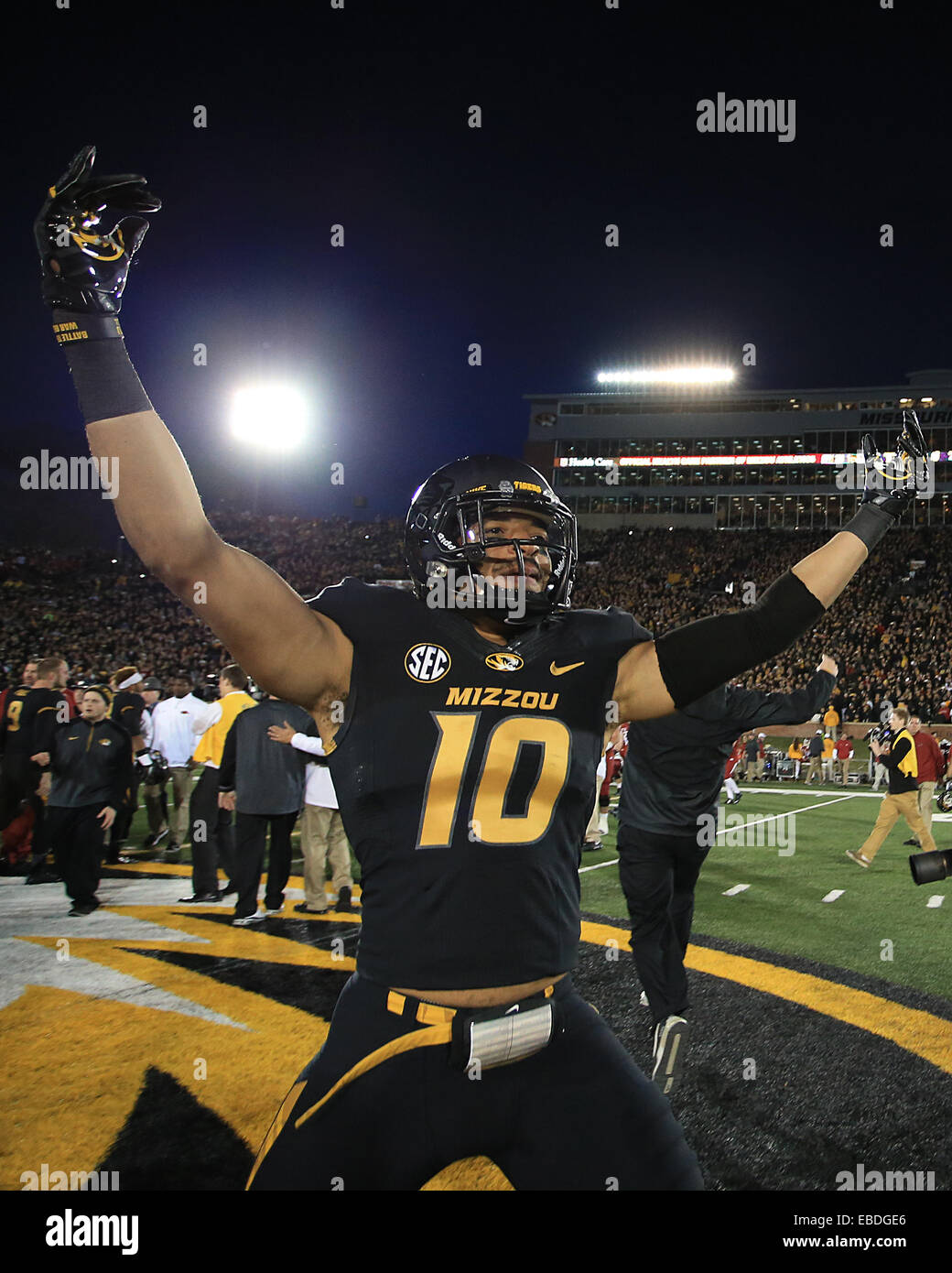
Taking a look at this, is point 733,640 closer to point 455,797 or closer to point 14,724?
point 455,797

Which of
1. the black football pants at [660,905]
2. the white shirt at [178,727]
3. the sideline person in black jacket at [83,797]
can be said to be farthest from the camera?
the white shirt at [178,727]

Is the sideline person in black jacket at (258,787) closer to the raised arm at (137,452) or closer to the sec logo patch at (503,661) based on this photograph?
the sec logo patch at (503,661)

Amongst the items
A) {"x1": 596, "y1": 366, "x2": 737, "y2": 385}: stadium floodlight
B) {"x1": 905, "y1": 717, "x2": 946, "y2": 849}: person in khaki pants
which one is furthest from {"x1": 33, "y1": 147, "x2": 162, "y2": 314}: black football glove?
{"x1": 596, "y1": 366, "x2": 737, "y2": 385}: stadium floodlight

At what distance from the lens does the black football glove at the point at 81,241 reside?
1746mm

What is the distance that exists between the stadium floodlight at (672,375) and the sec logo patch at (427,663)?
5262 cm

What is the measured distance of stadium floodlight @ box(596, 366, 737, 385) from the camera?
166 feet

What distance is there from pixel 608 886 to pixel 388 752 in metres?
6.78

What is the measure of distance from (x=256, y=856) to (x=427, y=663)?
17.2ft

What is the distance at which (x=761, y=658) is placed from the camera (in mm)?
1986

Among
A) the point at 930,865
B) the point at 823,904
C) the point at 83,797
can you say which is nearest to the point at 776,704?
the point at 930,865

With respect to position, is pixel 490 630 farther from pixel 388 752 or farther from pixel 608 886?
pixel 608 886

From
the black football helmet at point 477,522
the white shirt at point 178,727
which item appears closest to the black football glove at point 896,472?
the black football helmet at point 477,522

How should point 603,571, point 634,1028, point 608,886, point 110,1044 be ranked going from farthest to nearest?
point 603,571, point 608,886, point 634,1028, point 110,1044
